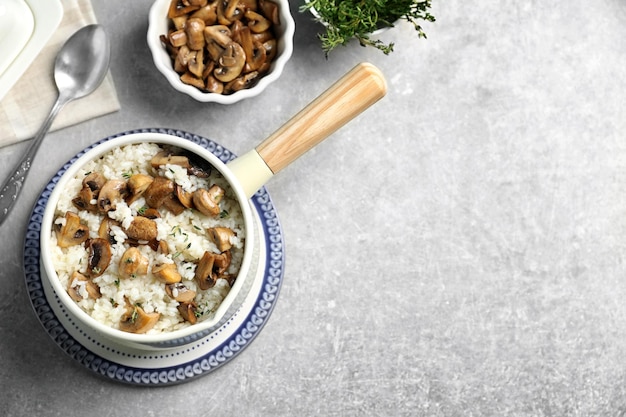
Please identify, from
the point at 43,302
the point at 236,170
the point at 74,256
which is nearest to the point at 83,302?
the point at 74,256

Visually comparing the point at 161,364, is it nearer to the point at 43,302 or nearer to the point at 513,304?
the point at 43,302

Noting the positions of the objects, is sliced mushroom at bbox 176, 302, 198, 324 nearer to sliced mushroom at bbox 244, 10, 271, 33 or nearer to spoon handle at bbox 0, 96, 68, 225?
spoon handle at bbox 0, 96, 68, 225

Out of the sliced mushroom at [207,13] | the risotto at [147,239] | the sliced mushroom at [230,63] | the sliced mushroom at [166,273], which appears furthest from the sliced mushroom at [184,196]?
the sliced mushroom at [207,13]

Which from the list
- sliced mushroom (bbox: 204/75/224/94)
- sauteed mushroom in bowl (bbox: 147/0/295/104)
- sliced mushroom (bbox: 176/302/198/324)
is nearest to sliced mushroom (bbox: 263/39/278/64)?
sauteed mushroom in bowl (bbox: 147/0/295/104)

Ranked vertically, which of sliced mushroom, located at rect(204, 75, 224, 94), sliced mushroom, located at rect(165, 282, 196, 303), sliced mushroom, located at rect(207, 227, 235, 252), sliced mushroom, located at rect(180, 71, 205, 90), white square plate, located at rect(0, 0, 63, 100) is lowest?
sliced mushroom, located at rect(165, 282, 196, 303)

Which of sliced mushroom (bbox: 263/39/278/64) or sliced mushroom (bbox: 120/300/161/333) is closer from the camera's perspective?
sliced mushroom (bbox: 120/300/161/333)

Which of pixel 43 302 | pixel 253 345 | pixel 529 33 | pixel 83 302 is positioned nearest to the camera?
→ pixel 83 302

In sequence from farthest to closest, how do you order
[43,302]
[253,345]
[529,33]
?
[529,33], [253,345], [43,302]

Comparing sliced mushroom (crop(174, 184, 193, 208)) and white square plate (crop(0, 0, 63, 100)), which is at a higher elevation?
white square plate (crop(0, 0, 63, 100))
